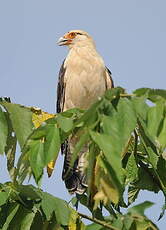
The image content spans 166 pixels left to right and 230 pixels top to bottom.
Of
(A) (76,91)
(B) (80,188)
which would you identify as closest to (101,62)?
(A) (76,91)

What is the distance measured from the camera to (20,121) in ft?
11.5

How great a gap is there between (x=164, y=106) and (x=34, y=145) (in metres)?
0.64

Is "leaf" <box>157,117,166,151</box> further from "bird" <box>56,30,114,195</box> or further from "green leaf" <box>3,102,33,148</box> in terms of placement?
"bird" <box>56,30,114,195</box>

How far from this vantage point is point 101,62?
28.3 ft

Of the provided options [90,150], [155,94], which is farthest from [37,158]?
[155,94]

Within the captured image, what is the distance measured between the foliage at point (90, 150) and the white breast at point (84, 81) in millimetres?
4233

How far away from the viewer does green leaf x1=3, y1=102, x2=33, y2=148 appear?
11.2 feet

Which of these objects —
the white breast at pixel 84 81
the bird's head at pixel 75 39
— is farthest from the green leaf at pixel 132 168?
the bird's head at pixel 75 39

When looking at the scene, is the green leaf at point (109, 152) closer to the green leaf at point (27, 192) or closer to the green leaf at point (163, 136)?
the green leaf at point (163, 136)

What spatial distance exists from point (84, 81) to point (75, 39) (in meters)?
1.63

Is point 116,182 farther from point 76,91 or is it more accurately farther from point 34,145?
point 76,91

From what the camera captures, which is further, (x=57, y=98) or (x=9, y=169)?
(x=57, y=98)

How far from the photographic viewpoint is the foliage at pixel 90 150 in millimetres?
2633

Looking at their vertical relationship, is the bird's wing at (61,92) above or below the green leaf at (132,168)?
below
